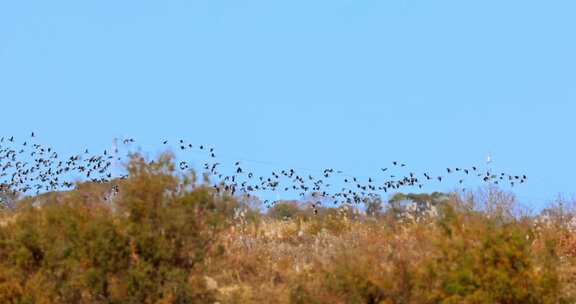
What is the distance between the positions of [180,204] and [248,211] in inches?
351

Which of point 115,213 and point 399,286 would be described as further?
point 115,213

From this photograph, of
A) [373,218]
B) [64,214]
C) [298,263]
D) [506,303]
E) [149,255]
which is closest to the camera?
[506,303]

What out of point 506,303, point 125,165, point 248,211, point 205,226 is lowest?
point 506,303

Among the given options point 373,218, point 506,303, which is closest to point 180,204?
point 506,303

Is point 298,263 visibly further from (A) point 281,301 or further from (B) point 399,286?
(B) point 399,286

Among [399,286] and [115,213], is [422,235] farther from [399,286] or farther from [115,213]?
[115,213]

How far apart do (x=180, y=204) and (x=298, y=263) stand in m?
4.26

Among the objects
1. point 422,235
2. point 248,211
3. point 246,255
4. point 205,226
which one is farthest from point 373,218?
point 205,226

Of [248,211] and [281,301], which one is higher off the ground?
[248,211]

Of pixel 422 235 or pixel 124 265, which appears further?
pixel 422 235

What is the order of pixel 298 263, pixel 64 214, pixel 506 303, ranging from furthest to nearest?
pixel 298 263 < pixel 64 214 < pixel 506 303

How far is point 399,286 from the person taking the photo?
9945 millimetres

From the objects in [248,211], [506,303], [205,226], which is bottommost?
[506,303]

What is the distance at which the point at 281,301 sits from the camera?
38.5 feet
